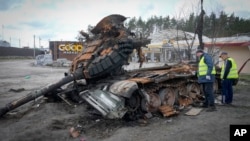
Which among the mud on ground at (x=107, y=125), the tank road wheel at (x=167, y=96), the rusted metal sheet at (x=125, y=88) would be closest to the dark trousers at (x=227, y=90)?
the mud on ground at (x=107, y=125)

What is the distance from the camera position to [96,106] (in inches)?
340

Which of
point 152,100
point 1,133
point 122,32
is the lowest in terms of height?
point 1,133

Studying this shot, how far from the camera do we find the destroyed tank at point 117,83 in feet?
28.3

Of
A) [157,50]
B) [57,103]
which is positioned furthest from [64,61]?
[57,103]

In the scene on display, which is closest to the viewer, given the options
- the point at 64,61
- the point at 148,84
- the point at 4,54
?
the point at 148,84

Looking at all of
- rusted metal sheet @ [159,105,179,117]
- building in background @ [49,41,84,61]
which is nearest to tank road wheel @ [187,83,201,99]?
rusted metal sheet @ [159,105,179,117]

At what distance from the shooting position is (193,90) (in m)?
11.8

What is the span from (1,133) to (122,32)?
5.25 meters

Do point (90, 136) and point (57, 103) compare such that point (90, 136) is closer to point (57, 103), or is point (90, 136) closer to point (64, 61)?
point (57, 103)

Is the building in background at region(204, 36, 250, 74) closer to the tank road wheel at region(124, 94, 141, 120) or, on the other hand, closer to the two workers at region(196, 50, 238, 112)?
the two workers at region(196, 50, 238, 112)

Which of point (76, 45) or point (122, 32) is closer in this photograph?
point (122, 32)

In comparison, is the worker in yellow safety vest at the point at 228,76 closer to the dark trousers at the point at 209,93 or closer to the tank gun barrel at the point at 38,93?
the dark trousers at the point at 209,93

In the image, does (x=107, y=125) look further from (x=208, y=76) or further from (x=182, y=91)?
(x=182, y=91)

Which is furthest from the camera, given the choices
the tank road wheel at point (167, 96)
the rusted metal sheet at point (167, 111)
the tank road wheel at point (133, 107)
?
the tank road wheel at point (167, 96)
